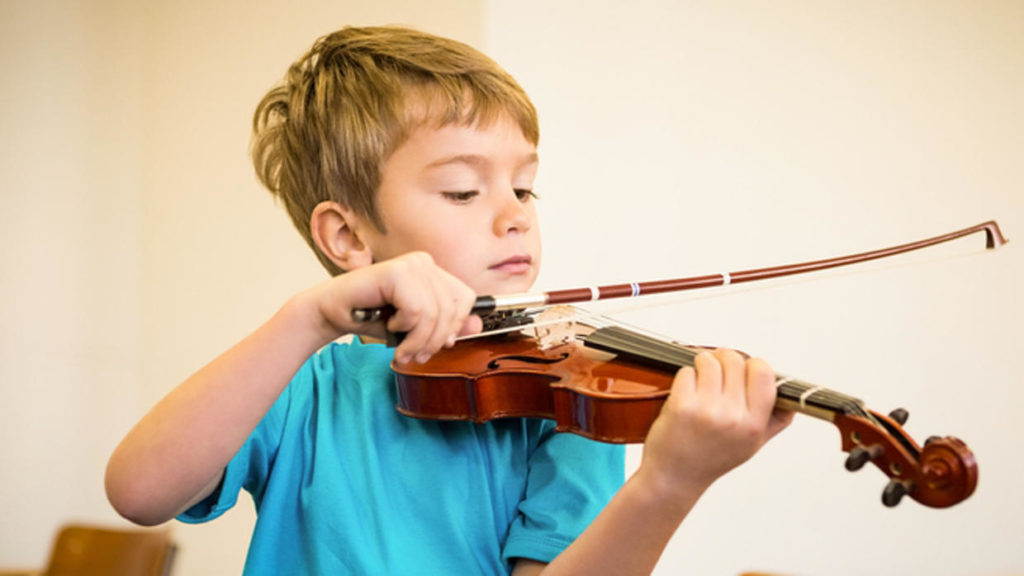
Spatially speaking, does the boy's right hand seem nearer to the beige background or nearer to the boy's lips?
the boy's lips

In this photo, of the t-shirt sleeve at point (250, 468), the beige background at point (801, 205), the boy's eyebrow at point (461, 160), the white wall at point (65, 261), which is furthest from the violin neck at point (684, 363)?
the white wall at point (65, 261)

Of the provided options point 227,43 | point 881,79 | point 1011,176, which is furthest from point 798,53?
point 227,43

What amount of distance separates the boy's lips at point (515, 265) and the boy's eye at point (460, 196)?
8 cm

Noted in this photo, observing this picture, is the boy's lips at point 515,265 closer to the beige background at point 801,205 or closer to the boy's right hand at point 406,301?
the boy's right hand at point 406,301

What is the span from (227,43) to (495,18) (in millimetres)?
756

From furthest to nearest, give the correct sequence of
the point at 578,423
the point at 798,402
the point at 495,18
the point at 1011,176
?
the point at 1011,176, the point at 495,18, the point at 578,423, the point at 798,402

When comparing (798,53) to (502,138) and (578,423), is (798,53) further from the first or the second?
(578,423)

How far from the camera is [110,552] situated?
1614 mm

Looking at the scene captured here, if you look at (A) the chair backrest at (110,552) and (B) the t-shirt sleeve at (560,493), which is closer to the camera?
(B) the t-shirt sleeve at (560,493)

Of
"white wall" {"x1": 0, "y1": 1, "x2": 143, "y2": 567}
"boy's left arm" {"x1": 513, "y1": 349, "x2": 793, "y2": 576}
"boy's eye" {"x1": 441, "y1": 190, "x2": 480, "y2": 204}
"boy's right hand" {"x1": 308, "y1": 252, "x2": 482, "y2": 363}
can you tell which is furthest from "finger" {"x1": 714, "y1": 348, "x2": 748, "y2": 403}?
"white wall" {"x1": 0, "y1": 1, "x2": 143, "y2": 567}

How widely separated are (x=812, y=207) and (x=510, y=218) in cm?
123

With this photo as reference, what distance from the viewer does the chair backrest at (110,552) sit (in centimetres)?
155

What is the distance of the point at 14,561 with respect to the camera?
2250 millimetres

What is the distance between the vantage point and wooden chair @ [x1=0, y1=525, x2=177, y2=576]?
1547mm
